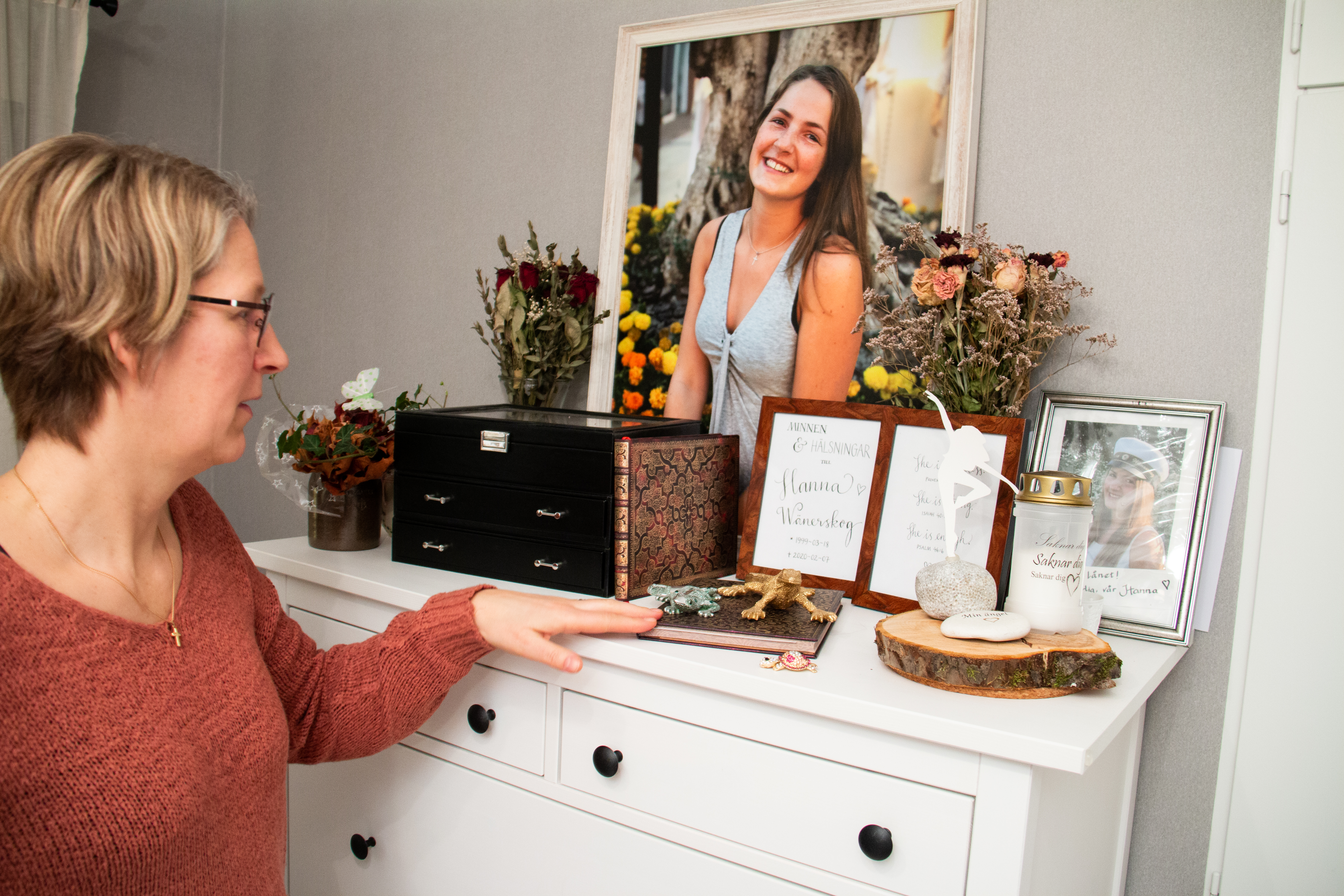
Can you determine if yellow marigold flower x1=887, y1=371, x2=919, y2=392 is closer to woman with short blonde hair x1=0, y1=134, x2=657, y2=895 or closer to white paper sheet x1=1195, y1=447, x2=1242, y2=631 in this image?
white paper sheet x1=1195, y1=447, x2=1242, y2=631

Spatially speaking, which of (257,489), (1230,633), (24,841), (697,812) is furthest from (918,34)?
(257,489)

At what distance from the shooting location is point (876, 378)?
149 cm

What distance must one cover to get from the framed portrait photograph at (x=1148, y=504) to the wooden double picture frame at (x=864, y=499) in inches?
5.0

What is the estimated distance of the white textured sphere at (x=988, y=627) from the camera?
1.00 meters

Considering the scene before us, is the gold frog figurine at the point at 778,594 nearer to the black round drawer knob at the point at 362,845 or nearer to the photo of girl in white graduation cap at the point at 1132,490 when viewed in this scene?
the photo of girl in white graduation cap at the point at 1132,490

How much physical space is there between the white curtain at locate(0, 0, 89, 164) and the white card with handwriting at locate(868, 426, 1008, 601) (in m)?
2.35

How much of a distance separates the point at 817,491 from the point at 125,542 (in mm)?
932

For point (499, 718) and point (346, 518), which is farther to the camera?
point (346, 518)

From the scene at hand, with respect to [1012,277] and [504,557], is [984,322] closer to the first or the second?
[1012,277]

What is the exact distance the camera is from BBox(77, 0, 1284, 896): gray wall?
128cm

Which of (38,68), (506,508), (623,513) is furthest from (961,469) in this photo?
(38,68)

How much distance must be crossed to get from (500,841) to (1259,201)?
143 cm

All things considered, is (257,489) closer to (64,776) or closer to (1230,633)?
(64,776)

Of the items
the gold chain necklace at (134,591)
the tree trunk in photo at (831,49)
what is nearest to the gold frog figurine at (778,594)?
the gold chain necklace at (134,591)
